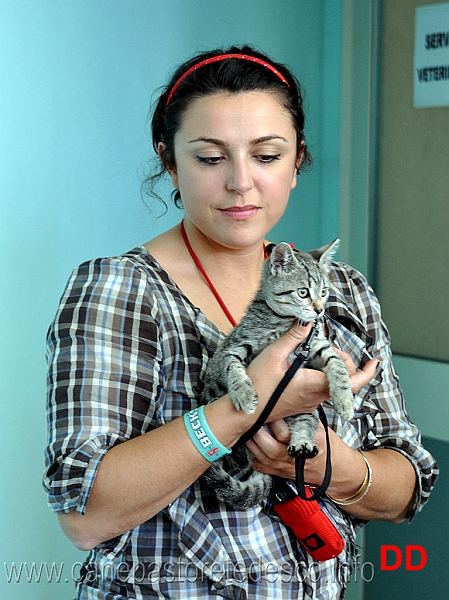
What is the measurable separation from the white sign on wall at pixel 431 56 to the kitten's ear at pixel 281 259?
1.01 meters

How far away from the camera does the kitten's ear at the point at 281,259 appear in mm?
1254

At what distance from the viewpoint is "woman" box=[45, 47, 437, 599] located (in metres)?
1.18

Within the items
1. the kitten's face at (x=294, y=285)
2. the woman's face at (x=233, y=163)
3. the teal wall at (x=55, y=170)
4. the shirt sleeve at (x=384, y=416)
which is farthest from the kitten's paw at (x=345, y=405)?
the teal wall at (x=55, y=170)

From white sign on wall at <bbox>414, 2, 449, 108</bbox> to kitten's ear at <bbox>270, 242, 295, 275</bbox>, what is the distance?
1013 millimetres

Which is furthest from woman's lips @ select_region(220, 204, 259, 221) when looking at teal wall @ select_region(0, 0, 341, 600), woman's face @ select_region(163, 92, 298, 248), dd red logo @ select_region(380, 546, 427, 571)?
dd red logo @ select_region(380, 546, 427, 571)

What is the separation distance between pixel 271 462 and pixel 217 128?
24.6 inches

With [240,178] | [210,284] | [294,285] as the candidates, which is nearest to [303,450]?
[294,285]

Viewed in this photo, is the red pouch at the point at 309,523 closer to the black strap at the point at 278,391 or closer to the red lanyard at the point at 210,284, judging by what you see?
the black strap at the point at 278,391

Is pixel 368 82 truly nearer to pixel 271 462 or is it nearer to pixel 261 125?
pixel 261 125

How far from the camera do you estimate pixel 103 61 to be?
1.95 metres

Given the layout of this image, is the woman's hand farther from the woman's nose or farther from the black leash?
the woman's nose

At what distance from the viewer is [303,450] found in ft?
4.00

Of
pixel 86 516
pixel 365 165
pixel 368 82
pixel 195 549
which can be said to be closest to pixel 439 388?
pixel 365 165

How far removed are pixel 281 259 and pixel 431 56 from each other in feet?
3.59
